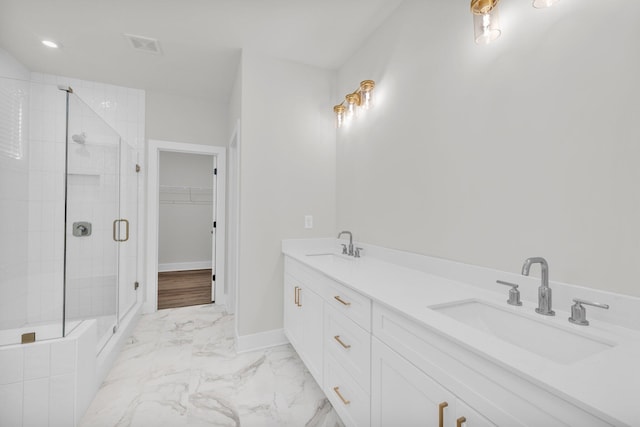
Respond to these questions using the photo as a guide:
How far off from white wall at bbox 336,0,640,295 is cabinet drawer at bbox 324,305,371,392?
67 centimetres

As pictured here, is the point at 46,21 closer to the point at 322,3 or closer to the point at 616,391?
the point at 322,3

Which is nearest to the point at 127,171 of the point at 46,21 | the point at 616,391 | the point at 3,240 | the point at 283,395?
the point at 3,240

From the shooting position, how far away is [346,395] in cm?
136

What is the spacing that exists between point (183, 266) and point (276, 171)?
419cm

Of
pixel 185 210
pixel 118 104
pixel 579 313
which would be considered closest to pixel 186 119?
pixel 118 104

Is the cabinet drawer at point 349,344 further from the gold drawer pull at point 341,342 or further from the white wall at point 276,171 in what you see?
the white wall at point 276,171

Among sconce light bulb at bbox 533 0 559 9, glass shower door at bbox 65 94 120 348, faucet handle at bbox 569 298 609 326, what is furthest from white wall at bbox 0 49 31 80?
faucet handle at bbox 569 298 609 326

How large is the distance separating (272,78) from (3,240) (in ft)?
8.47

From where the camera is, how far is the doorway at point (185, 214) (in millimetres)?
5461

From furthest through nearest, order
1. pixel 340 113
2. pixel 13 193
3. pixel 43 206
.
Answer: pixel 43 206, pixel 340 113, pixel 13 193

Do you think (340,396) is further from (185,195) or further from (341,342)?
(185,195)

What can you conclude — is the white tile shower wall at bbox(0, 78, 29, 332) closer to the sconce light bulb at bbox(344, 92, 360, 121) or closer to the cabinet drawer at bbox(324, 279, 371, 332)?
the cabinet drawer at bbox(324, 279, 371, 332)

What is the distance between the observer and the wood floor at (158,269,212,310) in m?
3.59

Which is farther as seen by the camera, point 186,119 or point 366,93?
point 186,119
